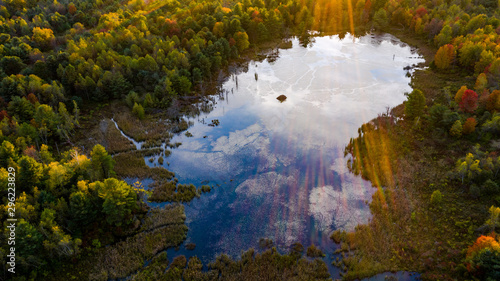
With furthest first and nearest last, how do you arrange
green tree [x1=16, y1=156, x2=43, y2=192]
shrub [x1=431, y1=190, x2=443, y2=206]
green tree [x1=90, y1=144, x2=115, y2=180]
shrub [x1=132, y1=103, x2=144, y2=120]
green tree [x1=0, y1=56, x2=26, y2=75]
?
green tree [x1=0, y1=56, x2=26, y2=75] < shrub [x1=132, y1=103, x2=144, y2=120] < green tree [x1=90, y1=144, x2=115, y2=180] < shrub [x1=431, y1=190, x2=443, y2=206] < green tree [x1=16, y1=156, x2=43, y2=192]

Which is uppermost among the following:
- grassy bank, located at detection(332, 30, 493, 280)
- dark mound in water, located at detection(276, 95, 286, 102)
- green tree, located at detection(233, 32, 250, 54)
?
green tree, located at detection(233, 32, 250, 54)

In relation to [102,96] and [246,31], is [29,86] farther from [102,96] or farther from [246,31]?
[246,31]

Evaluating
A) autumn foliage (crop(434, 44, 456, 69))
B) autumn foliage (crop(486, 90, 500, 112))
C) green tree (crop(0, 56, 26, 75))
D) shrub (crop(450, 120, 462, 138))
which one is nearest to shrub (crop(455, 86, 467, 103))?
autumn foliage (crop(486, 90, 500, 112))

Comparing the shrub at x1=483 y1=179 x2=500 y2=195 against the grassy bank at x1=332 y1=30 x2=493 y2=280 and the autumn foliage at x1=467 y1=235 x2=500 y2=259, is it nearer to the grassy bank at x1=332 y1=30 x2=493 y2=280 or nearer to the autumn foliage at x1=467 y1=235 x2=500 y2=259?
the grassy bank at x1=332 y1=30 x2=493 y2=280

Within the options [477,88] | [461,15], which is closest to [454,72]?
[477,88]

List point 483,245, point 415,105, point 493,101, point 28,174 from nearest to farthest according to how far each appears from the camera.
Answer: point 483,245
point 28,174
point 493,101
point 415,105

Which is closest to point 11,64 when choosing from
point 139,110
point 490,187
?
point 139,110

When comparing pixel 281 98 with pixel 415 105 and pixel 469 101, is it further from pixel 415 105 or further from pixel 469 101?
pixel 469 101
